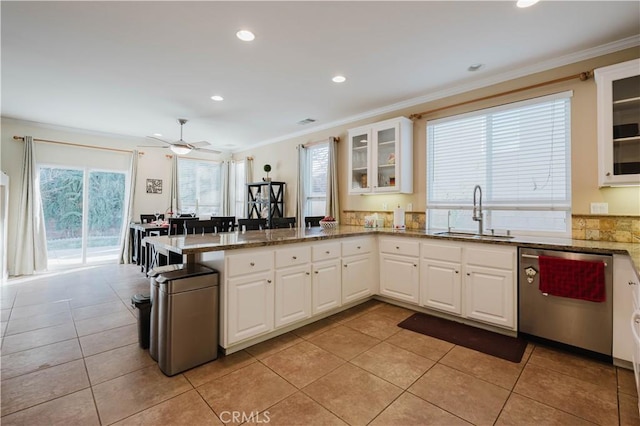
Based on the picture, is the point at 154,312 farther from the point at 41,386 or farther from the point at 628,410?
the point at 628,410

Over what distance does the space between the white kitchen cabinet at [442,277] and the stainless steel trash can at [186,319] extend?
2.22 m

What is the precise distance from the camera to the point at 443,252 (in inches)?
123

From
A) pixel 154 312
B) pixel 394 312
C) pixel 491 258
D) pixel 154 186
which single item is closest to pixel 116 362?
pixel 154 312

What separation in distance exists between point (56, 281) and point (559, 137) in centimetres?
722

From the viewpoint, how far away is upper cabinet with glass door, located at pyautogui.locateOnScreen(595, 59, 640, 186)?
243 centimetres

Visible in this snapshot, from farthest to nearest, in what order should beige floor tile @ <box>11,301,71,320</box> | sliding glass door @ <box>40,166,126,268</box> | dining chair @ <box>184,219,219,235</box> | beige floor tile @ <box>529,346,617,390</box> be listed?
1. sliding glass door @ <box>40,166,126,268</box>
2. dining chair @ <box>184,219,219,235</box>
3. beige floor tile @ <box>11,301,71,320</box>
4. beige floor tile @ <box>529,346,617,390</box>

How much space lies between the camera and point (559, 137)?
3.01 meters

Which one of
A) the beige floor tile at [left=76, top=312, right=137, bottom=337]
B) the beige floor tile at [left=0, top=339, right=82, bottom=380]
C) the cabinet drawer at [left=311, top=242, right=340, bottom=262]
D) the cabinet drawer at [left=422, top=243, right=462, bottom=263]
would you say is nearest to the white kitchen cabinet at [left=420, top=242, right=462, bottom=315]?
the cabinet drawer at [left=422, top=243, right=462, bottom=263]

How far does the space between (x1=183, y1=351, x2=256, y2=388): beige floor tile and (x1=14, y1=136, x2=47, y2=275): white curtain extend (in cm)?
510

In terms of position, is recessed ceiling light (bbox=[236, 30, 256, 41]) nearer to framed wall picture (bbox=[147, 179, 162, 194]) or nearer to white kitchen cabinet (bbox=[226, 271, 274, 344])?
white kitchen cabinet (bbox=[226, 271, 274, 344])

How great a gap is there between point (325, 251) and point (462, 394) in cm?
168

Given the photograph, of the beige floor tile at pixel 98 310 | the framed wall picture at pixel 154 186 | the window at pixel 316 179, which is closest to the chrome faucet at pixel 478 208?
the window at pixel 316 179

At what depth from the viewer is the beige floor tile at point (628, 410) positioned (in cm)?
170

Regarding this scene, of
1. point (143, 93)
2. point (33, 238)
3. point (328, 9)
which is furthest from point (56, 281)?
point (328, 9)
